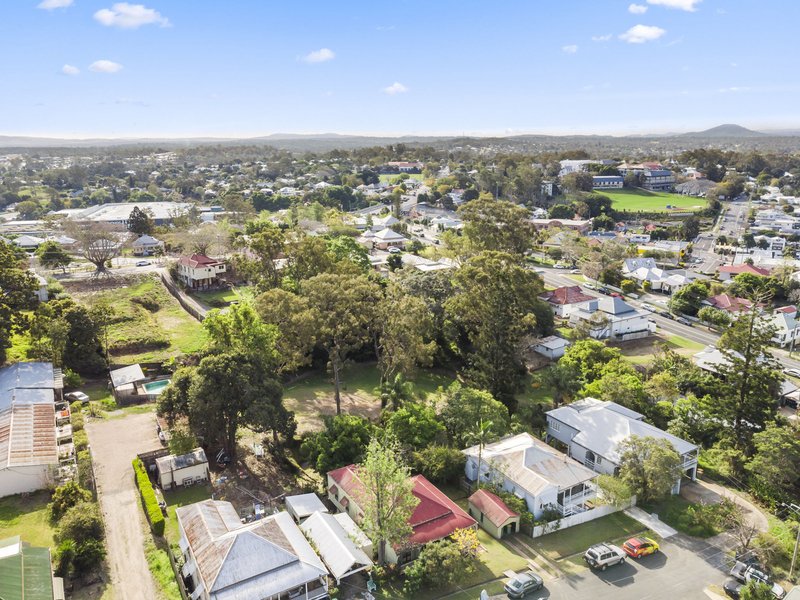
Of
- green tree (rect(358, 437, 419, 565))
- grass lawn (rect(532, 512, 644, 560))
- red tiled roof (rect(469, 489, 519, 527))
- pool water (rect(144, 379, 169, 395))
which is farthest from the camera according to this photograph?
pool water (rect(144, 379, 169, 395))

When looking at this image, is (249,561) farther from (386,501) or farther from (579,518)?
(579,518)

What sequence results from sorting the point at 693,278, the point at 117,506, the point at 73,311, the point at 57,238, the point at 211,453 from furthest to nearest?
the point at 57,238 → the point at 693,278 → the point at 73,311 → the point at 211,453 → the point at 117,506

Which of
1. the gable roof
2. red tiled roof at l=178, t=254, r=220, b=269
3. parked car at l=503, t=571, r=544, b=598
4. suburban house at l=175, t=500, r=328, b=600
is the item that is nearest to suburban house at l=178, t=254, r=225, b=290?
red tiled roof at l=178, t=254, r=220, b=269

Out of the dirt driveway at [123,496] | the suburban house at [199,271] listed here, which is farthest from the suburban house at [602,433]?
the suburban house at [199,271]

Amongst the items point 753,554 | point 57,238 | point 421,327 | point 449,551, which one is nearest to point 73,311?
point 421,327

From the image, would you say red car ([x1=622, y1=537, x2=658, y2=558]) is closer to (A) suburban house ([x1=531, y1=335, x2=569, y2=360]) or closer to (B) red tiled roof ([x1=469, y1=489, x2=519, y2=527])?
(B) red tiled roof ([x1=469, y1=489, x2=519, y2=527])

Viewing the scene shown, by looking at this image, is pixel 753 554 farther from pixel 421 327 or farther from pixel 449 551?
pixel 421 327

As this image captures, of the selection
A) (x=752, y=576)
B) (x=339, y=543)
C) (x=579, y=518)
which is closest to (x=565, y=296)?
(x=579, y=518)
